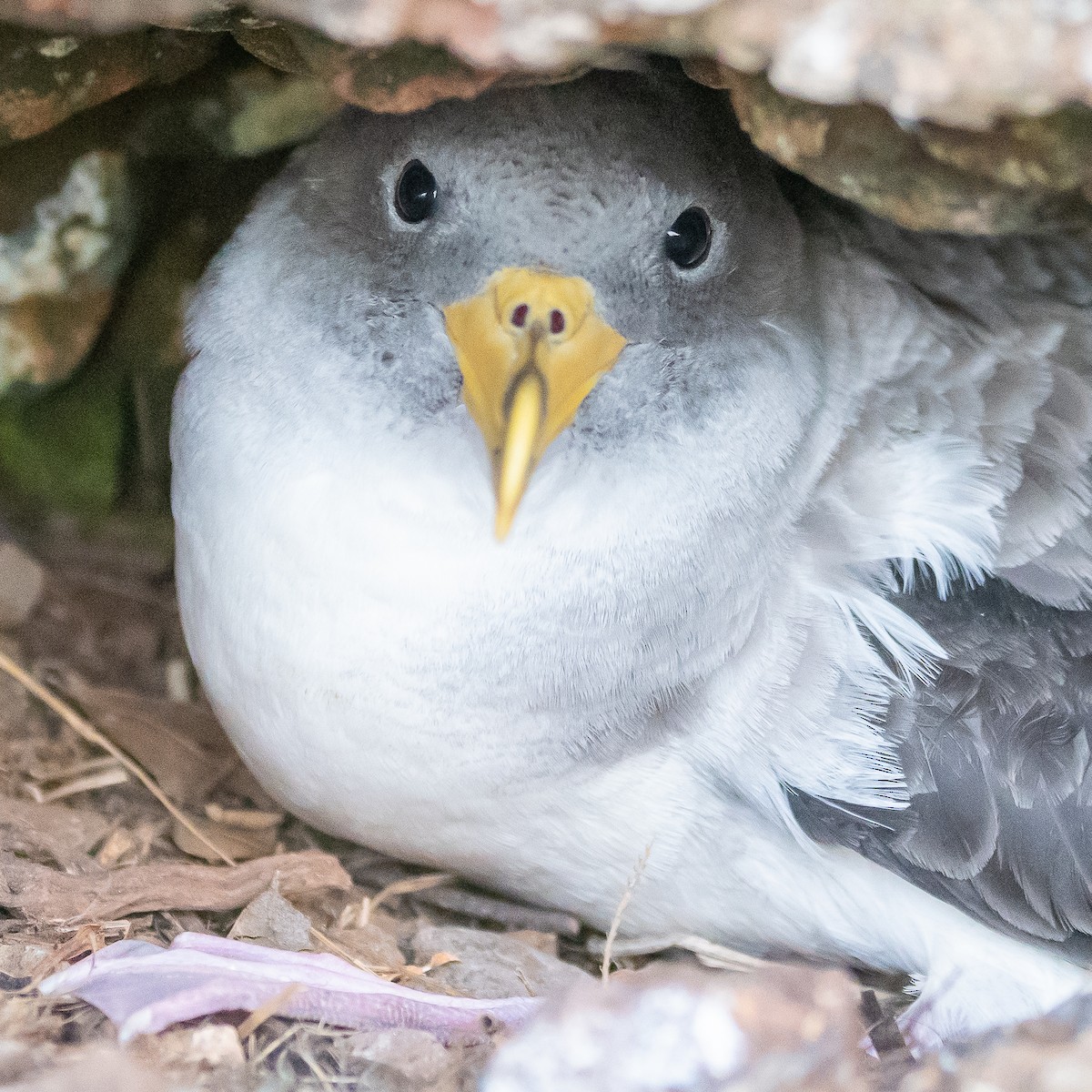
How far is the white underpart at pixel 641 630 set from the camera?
1.98 m

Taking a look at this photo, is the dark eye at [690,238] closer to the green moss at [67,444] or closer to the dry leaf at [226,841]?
the dry leaf at [226,841]

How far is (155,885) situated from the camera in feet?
6.73

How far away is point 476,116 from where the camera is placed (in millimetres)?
1937

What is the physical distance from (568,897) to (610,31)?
133 centimetres

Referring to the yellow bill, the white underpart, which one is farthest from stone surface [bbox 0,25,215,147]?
the yellow bill

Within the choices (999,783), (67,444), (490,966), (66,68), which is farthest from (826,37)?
(67,444)

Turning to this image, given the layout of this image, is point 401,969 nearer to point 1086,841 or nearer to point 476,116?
point 1086,841

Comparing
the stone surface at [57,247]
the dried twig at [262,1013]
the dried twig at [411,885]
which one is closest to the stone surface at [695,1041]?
the dried twig at [262,1013]

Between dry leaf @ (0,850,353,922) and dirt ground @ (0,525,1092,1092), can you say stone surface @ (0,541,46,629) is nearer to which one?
dirt ground @ (0,525,1092,1092)

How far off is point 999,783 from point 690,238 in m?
0.88

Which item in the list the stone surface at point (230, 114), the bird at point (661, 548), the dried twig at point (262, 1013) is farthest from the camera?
the stone surface at point (230, 114)

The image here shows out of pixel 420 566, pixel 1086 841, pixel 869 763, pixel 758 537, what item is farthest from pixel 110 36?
pixel 1086 841

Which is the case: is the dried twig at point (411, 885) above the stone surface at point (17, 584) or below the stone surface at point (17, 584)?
below

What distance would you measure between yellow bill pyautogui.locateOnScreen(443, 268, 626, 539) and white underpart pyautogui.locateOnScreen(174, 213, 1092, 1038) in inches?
4.4
